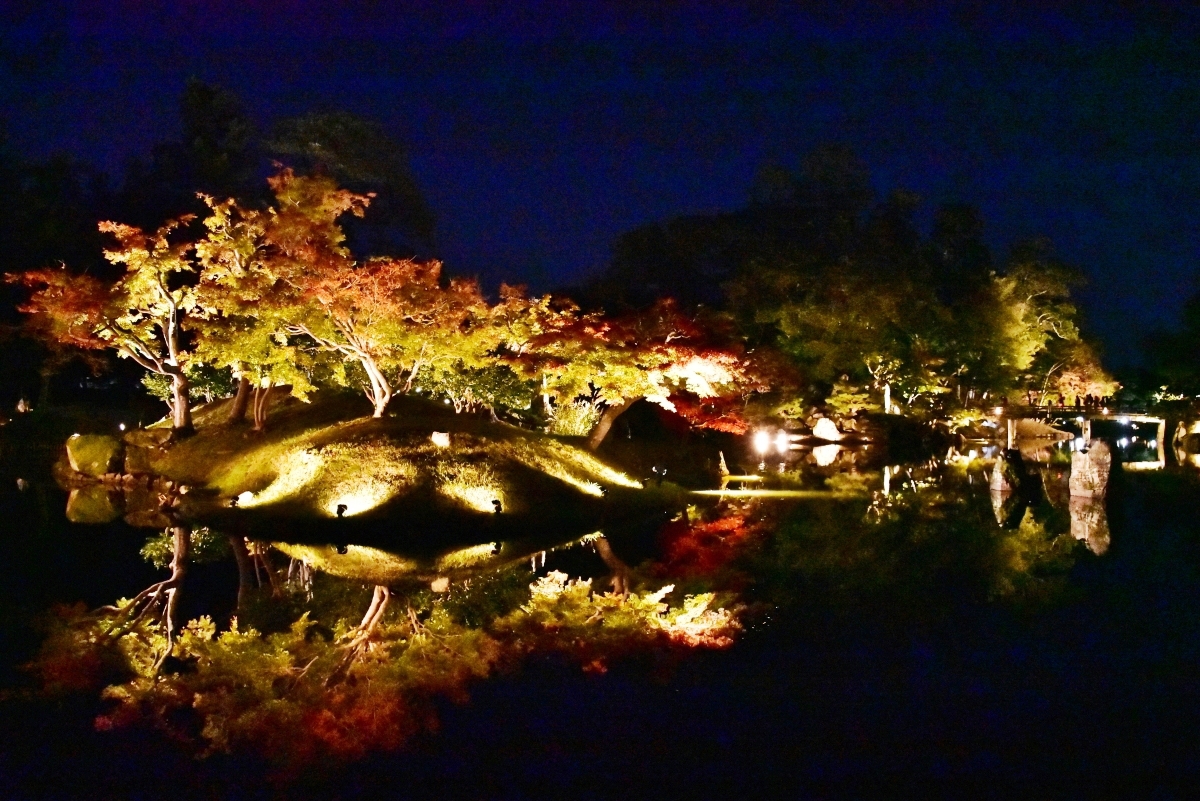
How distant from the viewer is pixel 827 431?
34.7 m

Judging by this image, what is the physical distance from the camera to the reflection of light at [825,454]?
100ft

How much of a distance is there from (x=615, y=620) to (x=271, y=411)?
15860 mm

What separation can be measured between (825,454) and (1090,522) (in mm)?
15126

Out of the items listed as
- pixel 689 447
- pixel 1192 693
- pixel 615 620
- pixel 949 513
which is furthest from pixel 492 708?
pixel 689 447

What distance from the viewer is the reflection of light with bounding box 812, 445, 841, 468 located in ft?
100

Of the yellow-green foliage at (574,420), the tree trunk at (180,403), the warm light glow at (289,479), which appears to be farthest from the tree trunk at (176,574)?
the yellow-green foliage at (574,420)

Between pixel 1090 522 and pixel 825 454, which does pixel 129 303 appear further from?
pixel 825 454

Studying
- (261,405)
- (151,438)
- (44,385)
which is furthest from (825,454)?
(44,385)

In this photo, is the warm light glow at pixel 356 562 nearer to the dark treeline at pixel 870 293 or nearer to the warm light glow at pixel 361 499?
the warm light glow at pixel 361 499

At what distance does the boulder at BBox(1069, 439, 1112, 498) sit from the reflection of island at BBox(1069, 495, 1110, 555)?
168 mm

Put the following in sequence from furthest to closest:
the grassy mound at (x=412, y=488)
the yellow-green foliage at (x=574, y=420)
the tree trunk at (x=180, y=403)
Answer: the yellow-green foliage at (x=574, y=420)
the tree trunk at (x=180, y=403)
the grassy mound at (x=412, y=488)

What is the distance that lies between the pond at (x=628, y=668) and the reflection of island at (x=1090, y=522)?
20 cm

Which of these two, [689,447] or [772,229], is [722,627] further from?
[772,229]

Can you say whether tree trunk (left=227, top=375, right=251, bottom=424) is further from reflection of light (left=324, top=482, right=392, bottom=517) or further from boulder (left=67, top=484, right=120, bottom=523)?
reflection of light (left=324, top=482, right=392, bottom=517)
